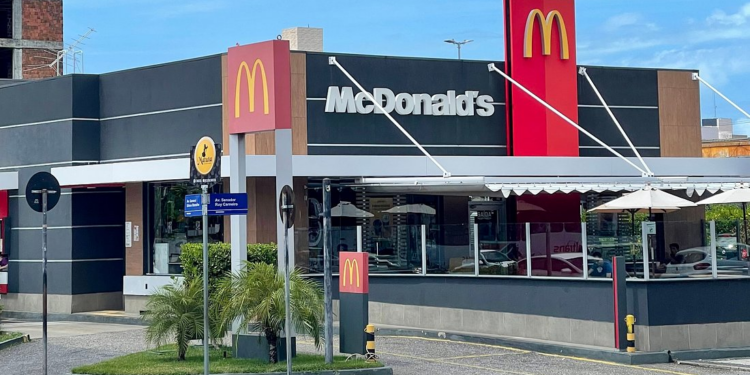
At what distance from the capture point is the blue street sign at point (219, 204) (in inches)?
622

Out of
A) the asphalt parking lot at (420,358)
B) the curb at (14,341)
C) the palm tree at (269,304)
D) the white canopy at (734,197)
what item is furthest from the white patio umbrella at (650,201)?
the curb at (14,341)

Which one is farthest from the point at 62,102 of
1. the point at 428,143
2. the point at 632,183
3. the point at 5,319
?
the point at 632,183

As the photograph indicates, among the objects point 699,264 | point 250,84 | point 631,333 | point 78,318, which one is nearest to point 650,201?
point 699,264

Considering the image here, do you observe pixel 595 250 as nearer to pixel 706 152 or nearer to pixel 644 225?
pixel 644 225

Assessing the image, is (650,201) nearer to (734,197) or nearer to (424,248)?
(734,197)

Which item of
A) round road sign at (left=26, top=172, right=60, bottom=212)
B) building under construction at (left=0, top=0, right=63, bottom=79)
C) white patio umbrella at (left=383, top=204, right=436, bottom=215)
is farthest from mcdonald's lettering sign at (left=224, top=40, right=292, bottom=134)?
building under construction at (left=0, top=0, right=63, bottom=79)

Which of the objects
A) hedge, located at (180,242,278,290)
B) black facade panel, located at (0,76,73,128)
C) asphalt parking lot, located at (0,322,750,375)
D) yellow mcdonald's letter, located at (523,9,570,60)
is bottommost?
asphalt parking lot, located at (0,322,750,375)

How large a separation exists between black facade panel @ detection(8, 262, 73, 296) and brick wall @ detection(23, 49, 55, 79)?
26409mm

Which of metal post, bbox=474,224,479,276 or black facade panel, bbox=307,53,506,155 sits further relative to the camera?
black facade panel, bbox=307,53,506,155

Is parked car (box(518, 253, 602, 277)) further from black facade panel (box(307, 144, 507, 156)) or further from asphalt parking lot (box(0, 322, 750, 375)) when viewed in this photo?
black facade panel (box(307, 144, 507, 156))

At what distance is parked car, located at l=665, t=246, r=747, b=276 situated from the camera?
20.2 metres

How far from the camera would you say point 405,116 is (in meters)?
29.1

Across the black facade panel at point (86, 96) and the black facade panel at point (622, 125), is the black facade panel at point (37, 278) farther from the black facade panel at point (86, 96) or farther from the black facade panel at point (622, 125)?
the black facade panel at point (622, 125)

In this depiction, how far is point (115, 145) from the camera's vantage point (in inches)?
1172
